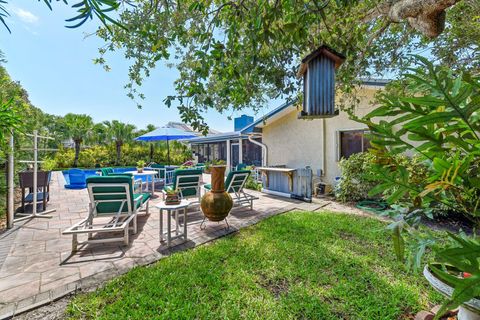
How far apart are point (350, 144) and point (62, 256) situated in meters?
9.46

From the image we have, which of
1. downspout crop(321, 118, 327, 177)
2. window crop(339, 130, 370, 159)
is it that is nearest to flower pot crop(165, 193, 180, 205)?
downspout crop(321, 118, 327, 177)

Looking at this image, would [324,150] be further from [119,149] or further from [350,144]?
[119,149]

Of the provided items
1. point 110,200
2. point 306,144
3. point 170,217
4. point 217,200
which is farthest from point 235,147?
point 170,217

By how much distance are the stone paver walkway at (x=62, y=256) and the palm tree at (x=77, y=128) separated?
1788 centimetres

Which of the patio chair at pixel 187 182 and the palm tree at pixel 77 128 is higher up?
the palm tree at pixel 77 128

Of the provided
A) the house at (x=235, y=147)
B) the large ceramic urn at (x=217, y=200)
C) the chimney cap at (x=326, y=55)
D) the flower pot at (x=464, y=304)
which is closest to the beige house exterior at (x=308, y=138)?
the house at (x=235, y=147)

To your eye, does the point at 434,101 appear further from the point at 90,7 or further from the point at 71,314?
the point at 71,314

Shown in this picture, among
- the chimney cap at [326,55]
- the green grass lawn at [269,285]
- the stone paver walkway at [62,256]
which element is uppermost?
the chimney cap at [326,55]

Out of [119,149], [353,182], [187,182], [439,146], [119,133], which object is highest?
[119,133]

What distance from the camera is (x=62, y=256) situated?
356cm

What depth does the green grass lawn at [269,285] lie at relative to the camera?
2375 mm

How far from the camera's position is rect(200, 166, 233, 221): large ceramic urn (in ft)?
14.9

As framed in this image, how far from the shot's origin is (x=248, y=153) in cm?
1491

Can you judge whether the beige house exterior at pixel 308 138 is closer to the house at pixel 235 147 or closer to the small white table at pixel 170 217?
the house at pixel 235 147
